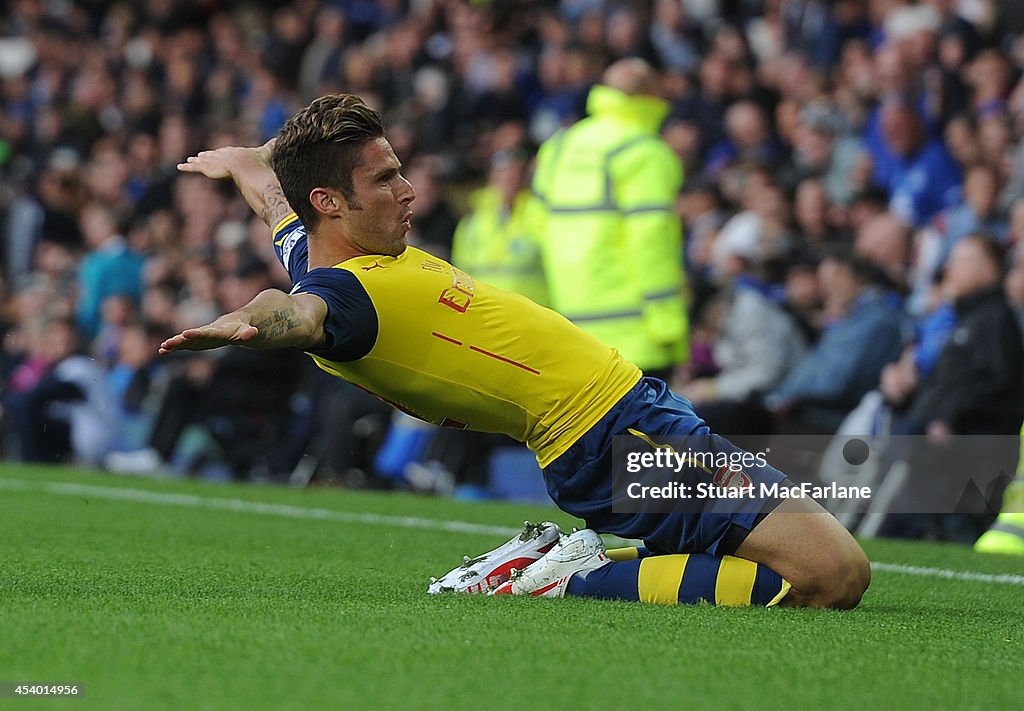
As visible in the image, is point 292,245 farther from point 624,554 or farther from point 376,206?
point 624,554

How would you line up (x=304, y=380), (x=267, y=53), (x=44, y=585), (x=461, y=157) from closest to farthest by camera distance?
(x=44, y=585), (x=304, y=380), (x=461, y=157), (x=267, y=53)

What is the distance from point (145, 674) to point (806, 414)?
711 cm

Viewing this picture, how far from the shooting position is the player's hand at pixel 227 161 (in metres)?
6.16

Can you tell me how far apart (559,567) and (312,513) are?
14.3ft

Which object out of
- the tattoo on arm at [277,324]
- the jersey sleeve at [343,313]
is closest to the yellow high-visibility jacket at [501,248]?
the jersey sleeve at [343,313]

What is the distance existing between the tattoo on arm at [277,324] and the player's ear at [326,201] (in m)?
0.69

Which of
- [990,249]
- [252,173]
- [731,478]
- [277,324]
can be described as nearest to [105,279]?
[990,249]

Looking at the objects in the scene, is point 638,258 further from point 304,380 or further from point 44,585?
point 44,585

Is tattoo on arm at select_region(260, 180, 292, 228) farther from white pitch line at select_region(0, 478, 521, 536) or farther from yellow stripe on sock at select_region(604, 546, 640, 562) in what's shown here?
white pitch line at select_region(0, 478, 521, 536)

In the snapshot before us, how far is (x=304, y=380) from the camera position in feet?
44.7

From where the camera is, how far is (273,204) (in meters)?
5.98

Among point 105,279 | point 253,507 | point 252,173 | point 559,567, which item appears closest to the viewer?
point 559,567

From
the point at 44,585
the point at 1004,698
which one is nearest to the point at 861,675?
the point at 1004,698

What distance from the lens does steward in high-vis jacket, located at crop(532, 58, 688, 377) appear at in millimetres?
10117
